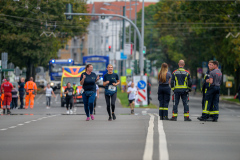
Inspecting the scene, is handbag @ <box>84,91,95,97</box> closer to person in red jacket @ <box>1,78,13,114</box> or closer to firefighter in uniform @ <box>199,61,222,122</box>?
firefighter in uniform @ <box>199,61,222,122</box>

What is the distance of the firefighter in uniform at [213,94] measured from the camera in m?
16.6

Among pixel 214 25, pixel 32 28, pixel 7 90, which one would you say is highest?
pixel 32 28

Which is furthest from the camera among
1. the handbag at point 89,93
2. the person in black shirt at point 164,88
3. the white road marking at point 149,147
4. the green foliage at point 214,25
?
the green foliage at point 214,25

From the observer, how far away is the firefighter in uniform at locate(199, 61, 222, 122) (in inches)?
653

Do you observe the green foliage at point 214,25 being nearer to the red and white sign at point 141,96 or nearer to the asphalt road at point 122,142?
the red and white sign at point 141,96

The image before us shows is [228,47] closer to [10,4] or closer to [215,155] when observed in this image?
[10,4]

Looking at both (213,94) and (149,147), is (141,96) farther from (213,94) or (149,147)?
(149,147)

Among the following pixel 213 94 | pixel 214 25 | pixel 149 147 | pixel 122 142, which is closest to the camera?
pixel 149 147

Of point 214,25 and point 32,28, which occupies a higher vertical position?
point 32,28

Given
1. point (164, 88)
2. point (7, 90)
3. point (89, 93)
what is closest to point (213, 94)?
point (164, 88)

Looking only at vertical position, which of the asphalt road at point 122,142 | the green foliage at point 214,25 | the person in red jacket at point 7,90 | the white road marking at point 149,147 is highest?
the green foliage at point 214,25

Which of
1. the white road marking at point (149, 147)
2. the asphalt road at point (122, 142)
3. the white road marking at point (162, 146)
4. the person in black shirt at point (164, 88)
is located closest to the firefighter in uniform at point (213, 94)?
the person in black shirt at point (164, 88)

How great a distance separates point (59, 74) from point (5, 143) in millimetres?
51835

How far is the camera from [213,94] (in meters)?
16.8
